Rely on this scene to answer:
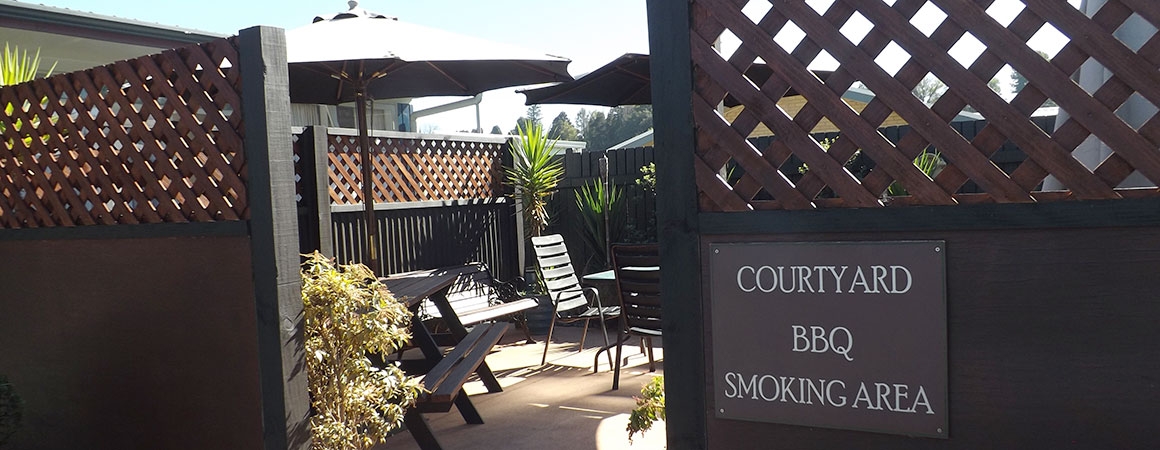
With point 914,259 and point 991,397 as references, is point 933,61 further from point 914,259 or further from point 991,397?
point 991,397

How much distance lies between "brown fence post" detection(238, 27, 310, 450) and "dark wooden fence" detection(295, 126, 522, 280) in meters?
2.49

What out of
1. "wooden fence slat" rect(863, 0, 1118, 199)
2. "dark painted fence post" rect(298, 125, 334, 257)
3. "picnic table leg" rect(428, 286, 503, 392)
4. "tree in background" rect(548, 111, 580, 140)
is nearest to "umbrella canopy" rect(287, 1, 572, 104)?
"dark painted fence post" rect(298, 125, 334, 257)

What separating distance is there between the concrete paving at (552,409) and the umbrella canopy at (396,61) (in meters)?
1.68

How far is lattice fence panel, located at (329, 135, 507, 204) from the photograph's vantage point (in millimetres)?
6223

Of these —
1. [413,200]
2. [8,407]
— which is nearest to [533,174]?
[413,200]

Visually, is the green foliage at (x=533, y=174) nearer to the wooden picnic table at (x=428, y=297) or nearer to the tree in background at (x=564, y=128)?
the wooden picnic table at (x=428, y=297)

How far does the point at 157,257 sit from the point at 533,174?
176 inches

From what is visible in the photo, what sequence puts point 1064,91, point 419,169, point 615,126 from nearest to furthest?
point 1064,91, point 419,169, point 615,126

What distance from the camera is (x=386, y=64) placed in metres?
4.76

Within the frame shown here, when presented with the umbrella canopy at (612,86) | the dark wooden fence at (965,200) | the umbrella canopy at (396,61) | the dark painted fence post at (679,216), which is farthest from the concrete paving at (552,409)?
the umbrella canopy at (396,61)

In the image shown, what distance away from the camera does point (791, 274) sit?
2012 mm

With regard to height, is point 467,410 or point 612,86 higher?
point 612,86

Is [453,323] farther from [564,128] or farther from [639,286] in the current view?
[564,128]

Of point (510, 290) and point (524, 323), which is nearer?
point (524, 323)
